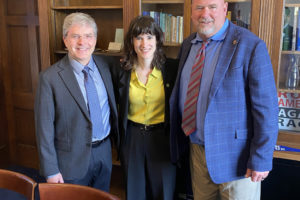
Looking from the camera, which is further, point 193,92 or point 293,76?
point 293,76

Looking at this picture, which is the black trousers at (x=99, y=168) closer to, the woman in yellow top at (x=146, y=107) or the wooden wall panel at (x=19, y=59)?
the woman in yellow top at (x=146, y=107)

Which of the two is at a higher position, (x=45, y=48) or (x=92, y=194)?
(x=45, y=48)

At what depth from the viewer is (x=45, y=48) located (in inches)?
110

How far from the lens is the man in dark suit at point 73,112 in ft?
5.47

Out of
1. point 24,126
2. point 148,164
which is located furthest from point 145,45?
point 24,126

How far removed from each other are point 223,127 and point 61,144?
96 centimetres

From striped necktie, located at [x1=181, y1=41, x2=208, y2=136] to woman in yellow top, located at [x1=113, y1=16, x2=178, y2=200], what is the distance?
18cm

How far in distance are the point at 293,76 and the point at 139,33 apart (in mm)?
1284

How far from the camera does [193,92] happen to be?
1684mm

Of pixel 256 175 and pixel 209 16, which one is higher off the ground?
pixel 209 16

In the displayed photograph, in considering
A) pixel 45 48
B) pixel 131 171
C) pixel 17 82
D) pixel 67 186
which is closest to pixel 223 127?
pixel 131 171

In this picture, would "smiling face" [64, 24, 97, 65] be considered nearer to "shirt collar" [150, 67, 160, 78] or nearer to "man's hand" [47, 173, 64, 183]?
"shirt collar" [150, 67, 160, 78]

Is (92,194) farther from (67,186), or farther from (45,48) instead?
(45,48)

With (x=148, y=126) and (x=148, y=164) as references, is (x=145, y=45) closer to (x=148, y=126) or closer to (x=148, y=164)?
(x=148, y=126)
